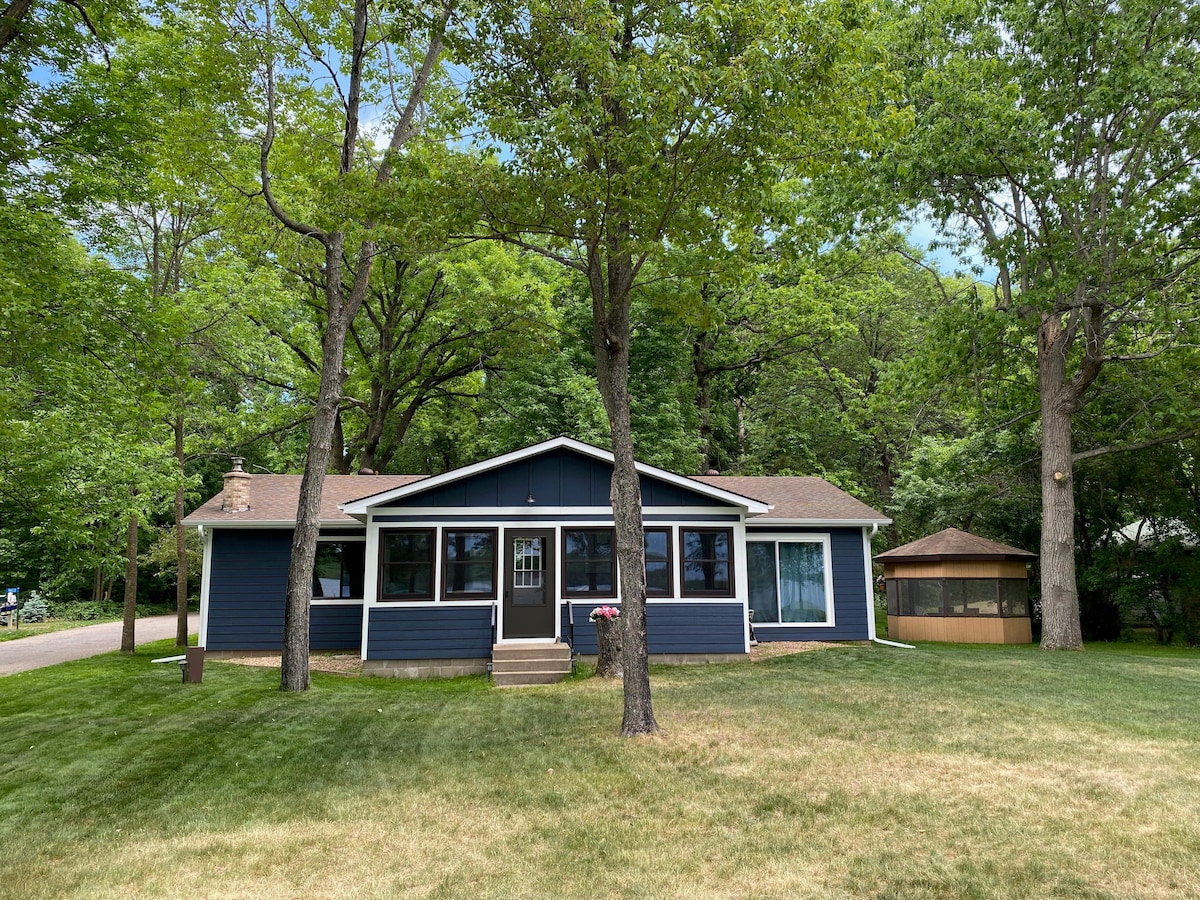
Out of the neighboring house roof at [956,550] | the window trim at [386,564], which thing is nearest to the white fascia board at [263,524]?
the window trim at [386,564]

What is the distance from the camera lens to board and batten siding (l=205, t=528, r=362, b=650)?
48.4 feet

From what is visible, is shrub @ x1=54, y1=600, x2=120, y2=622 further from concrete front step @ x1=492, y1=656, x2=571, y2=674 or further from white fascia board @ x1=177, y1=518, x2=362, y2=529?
concrete front step @ x1=492, y1=656, x2=571, y2=674

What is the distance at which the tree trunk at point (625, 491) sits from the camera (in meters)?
7.68

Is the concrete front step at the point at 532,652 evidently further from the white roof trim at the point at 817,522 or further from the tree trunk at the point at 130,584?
the tree trunk at the point at 130,584

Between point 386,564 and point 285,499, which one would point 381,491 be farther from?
point 285,499

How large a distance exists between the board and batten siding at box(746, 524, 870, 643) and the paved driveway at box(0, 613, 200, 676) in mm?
13843

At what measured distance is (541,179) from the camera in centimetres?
805

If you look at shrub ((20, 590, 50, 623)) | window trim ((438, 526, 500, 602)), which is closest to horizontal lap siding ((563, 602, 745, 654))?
window trim ((438, 526, 500, 602))

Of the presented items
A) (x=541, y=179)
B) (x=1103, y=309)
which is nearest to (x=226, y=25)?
(x=541, y=179)

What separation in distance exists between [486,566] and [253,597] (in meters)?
4.65

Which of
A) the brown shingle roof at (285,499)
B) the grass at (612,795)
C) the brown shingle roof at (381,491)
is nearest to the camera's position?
the grass at (612,795)

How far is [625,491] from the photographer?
8109 millimetres

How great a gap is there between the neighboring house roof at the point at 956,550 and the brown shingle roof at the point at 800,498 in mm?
1794

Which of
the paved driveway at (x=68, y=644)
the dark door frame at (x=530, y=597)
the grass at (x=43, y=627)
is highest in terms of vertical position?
the dark door frame at (x=530, y=597)
